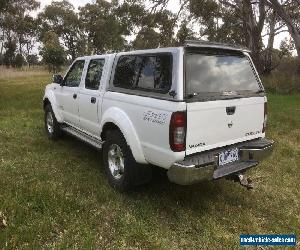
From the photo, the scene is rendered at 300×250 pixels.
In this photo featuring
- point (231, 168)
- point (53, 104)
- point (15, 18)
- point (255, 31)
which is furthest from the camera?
point (15, 18)

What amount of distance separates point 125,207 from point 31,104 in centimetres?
1032

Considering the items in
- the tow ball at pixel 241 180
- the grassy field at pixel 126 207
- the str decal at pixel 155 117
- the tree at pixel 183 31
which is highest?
the tree at pixel 183 31

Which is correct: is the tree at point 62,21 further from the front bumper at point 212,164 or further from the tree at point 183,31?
the front bumper at point 212,164

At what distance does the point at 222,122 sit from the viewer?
15.2 feet

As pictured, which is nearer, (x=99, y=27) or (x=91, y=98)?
(x=91, y=98)

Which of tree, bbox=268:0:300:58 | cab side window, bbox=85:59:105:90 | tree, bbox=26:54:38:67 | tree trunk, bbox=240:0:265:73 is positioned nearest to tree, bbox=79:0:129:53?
tree, bbox=26:54:38:67

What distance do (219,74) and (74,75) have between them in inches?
125

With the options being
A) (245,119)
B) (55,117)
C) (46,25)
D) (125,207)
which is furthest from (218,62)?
(46,25)

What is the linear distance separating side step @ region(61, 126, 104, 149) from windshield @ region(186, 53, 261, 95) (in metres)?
2.05

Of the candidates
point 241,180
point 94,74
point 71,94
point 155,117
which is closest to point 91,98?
point 94,74

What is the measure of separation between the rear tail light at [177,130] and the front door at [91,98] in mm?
1850

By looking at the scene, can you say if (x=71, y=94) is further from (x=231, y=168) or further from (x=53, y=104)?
(x=231, y=168)

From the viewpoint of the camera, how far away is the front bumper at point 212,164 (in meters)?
4.24

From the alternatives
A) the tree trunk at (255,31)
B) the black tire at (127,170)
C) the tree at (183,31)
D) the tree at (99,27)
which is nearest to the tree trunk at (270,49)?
the tree trunk at (255,31)
